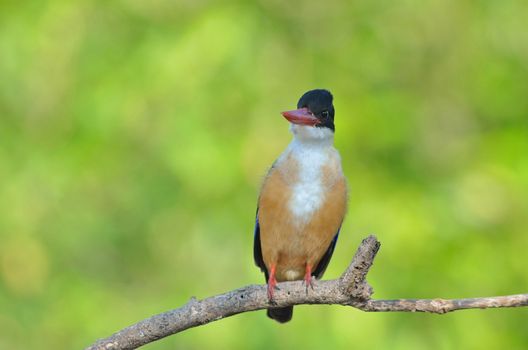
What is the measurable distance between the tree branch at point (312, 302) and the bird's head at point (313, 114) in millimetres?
960

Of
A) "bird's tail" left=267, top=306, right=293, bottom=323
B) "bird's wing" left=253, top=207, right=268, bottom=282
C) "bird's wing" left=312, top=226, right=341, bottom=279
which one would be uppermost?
"bird's wing" left=253, top=207, right=268, bottom=282

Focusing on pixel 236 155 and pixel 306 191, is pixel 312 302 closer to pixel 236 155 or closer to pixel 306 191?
pixel 306 191

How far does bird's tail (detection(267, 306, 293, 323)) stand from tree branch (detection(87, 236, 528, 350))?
4.13ft

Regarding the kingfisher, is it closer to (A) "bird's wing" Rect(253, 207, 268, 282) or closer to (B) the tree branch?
(A) "bird's wing" Rect(253, 207, 268, 282)

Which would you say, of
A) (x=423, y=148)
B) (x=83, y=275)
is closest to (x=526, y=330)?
(x=423, y=148)

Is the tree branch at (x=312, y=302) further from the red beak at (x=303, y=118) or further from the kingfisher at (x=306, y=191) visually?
the red beak at (x=303, y=118)

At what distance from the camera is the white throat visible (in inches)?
168

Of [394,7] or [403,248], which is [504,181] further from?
[394,7]

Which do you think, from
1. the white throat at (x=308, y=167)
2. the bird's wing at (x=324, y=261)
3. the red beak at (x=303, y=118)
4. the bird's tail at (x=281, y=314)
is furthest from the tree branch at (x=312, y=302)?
the bird's tail at (x=281, y=314)

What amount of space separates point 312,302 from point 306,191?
2.95ft

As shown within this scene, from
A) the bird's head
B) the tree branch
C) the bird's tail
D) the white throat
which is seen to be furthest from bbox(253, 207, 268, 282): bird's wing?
the tree branch

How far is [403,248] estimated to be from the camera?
5.47 m

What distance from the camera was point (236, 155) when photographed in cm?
585

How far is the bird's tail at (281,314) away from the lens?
4.88m
